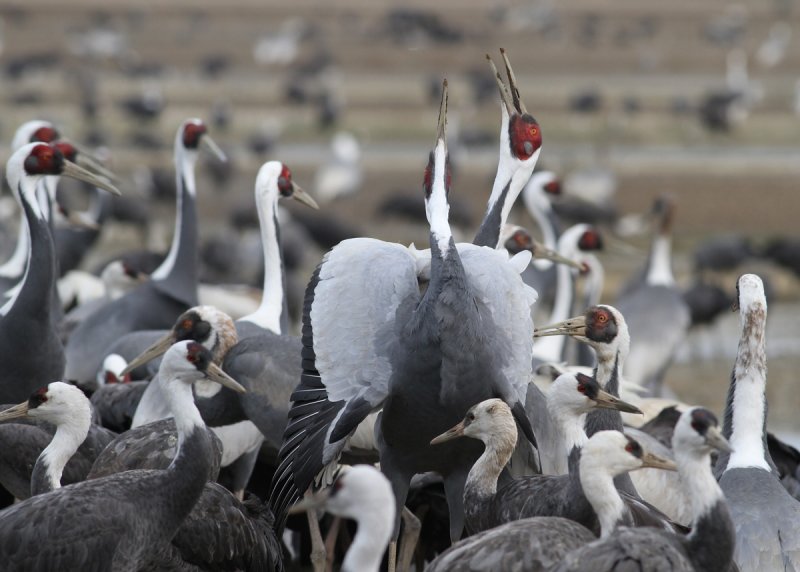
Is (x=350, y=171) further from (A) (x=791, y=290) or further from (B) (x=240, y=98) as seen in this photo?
(B) (x=240, y=98)

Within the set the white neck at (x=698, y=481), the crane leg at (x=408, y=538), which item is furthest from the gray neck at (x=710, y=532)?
the crane leg at (x=408, y=538)

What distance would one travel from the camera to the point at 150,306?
810 centimetres

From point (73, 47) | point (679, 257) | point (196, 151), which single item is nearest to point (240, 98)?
point (73, 47)

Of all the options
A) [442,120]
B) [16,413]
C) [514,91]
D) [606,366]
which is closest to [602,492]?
[606,366]

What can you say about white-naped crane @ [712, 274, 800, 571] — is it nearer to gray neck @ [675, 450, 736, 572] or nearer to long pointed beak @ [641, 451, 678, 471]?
long pointed beak @ [641, 451, 678, 471]

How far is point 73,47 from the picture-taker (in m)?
34.5

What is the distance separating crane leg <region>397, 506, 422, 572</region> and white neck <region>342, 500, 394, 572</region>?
6.83 ft

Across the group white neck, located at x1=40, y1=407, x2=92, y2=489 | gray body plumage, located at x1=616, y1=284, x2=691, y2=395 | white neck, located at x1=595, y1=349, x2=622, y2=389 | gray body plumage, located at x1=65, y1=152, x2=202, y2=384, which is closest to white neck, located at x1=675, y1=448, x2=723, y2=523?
white neck, located at x1=595, y1=349, x2=622, y2=389

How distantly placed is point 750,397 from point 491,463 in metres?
1.10

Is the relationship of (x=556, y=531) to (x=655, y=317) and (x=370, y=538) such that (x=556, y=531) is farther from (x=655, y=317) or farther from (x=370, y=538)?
(x=655, y=317)

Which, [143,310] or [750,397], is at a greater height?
[750,397]

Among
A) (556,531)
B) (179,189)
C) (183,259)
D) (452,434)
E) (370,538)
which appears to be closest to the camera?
(370,538)

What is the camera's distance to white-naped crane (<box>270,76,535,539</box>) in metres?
5.20

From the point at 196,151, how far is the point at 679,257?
7305mm
